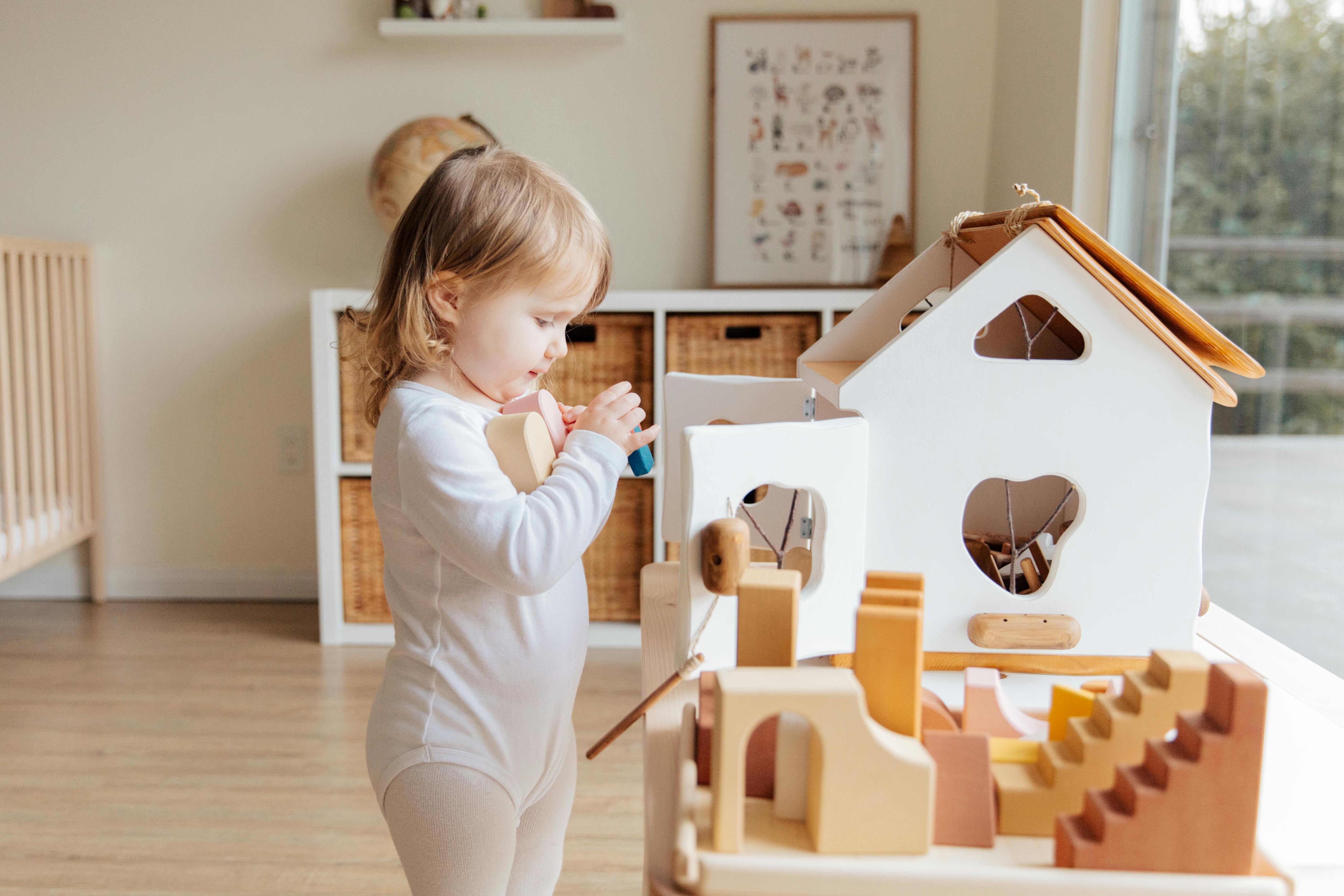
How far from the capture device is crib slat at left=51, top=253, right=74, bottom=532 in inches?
96.3

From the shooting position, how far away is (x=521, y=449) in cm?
75

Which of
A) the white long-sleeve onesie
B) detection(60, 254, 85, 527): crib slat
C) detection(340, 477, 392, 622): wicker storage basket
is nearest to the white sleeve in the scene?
the white long-sleeve onesie

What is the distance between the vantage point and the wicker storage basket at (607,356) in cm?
228

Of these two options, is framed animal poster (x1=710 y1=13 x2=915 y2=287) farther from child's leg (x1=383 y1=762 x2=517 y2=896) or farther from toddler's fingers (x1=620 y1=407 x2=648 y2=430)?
child's leg (x1=383 y1=762 x2=517 y2=896)

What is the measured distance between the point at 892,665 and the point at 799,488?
23 cm

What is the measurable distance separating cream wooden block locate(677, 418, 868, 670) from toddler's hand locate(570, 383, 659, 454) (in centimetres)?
14

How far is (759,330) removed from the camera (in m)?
2.30

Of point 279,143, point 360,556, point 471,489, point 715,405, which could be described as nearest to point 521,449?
point 471,489

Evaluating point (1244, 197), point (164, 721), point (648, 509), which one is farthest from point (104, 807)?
point (1244, 197)

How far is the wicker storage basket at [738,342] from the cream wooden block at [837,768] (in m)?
1.86

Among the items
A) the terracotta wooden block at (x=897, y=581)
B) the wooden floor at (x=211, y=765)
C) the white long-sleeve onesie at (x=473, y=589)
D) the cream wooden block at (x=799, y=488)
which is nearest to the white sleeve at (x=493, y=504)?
the white long-sleeve onesie at (x=473, y=589)

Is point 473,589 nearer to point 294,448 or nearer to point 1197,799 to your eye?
point 1197,799

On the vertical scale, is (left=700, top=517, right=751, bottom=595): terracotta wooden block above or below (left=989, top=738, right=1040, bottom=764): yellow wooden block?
above

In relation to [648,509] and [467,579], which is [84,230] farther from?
[467,579]
